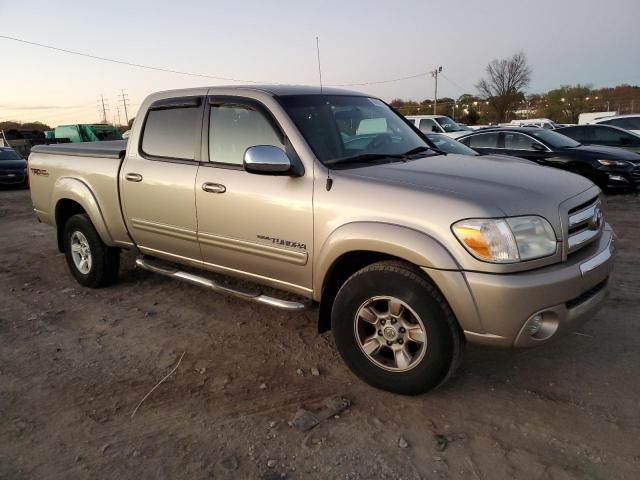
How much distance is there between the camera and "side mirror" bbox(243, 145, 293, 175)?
313cm

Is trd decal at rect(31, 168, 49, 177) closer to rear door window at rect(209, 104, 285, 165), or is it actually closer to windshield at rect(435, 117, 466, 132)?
rear door window at rect(209, 104, 285, 165)

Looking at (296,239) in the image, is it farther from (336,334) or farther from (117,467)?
(117,467)

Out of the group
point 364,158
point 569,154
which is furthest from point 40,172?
point 569,154

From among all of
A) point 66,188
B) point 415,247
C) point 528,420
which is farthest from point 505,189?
point 66,188

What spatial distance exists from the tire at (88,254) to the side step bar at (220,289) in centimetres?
53

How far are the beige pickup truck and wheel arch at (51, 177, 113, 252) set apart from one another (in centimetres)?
14

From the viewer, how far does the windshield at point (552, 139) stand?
395 inches

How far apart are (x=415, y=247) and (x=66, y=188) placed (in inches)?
149

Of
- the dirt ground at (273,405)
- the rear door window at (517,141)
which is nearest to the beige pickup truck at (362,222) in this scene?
the dirt ground at (273,405)

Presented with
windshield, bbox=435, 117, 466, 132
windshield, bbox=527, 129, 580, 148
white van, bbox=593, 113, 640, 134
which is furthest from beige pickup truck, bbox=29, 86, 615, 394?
white van, bbox=593, 113, 640, 134

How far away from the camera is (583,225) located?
296cm

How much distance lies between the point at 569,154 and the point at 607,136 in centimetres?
313

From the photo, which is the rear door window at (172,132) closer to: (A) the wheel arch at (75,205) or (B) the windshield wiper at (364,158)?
(A) the wheel arch at (75,205)

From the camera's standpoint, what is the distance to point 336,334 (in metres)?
3.15
